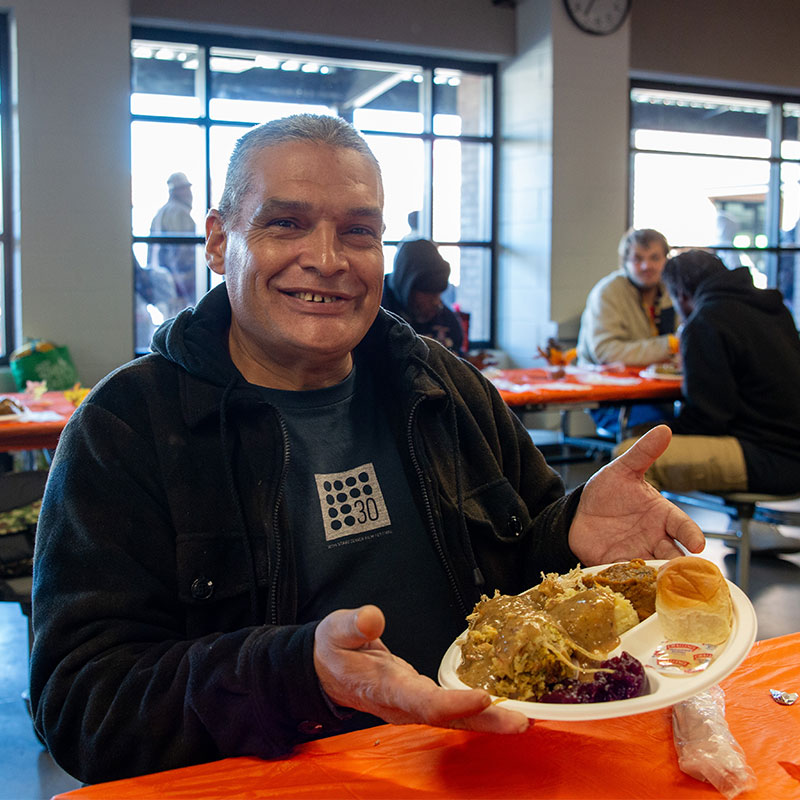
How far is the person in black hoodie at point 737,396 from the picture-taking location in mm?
→ 3467

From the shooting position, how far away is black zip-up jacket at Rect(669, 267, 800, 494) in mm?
3494

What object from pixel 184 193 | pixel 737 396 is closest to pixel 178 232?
pixel 184 193

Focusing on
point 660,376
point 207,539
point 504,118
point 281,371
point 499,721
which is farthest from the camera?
point 504,118

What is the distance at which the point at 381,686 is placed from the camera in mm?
831

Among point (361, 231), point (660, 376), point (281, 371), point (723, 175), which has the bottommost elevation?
point (660, 376)

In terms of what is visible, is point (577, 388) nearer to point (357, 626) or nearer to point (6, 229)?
point (357, 626)

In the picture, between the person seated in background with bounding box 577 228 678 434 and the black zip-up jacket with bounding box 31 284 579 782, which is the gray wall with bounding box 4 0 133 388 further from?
the black zip-up jacket with bounding box 31 284 579 782

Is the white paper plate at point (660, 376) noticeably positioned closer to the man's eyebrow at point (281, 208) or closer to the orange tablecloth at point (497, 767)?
the man's eyebrow at point (281, 208)

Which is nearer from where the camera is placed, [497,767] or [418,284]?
[497,767]

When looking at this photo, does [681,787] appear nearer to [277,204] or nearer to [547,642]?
[547,642]

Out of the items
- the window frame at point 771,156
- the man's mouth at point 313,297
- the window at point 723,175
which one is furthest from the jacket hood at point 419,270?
the window frame at point 771,156

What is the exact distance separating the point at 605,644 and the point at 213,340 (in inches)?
30.0

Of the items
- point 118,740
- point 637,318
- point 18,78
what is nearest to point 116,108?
point 18,78

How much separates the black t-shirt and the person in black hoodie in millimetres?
2294
